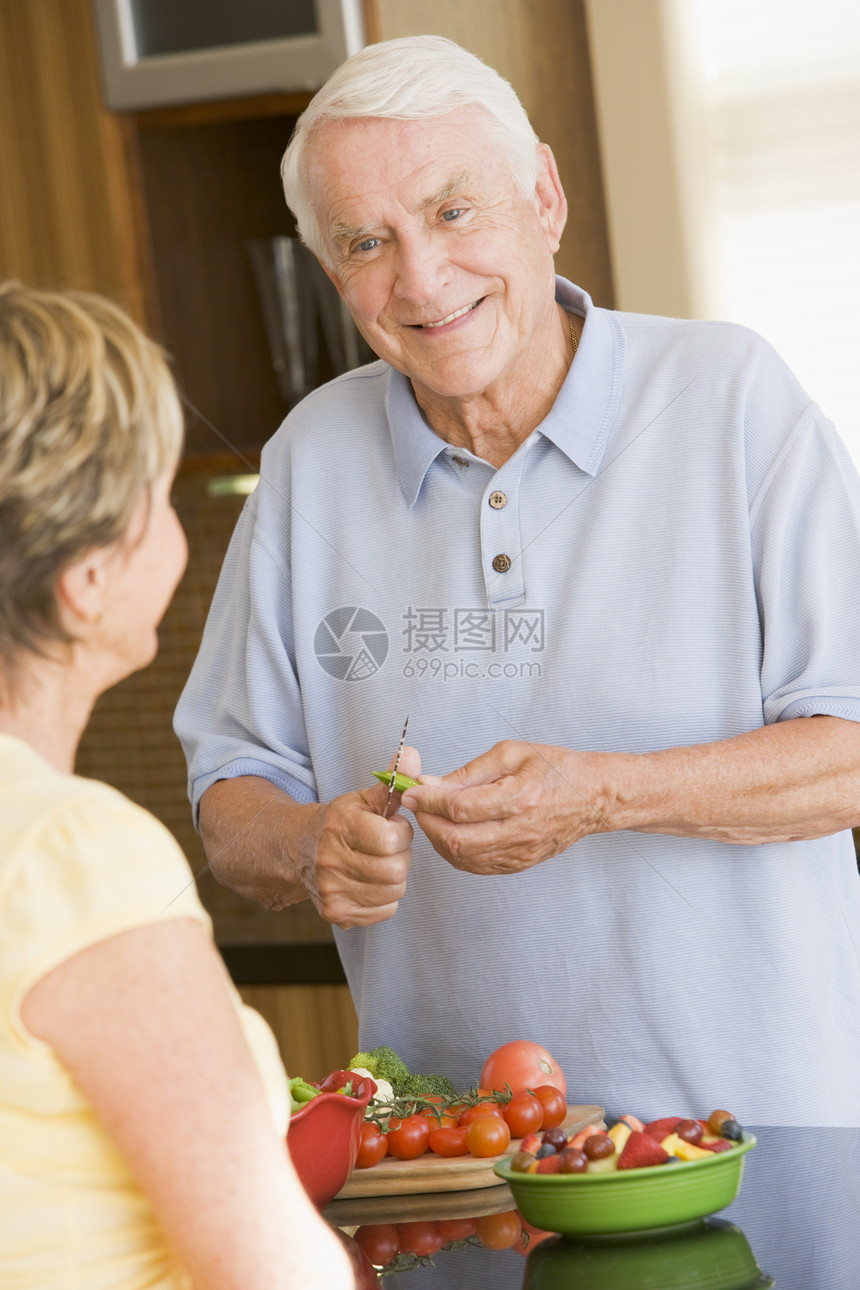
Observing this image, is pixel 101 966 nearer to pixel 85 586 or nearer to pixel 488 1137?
pixel 85 586

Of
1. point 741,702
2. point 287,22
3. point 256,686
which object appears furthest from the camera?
point 287,22

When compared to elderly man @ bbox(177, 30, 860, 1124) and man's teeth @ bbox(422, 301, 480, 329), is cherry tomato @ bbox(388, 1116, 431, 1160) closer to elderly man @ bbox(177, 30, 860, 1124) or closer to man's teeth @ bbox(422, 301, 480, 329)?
elderly man @ bbox(177, 30, 860, 1124)

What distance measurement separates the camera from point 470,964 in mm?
960

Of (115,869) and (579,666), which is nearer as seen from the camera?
(115,869)

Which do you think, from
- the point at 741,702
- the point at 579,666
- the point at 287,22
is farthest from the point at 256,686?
the point at 287,22

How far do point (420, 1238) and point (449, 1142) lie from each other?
86 millimetres

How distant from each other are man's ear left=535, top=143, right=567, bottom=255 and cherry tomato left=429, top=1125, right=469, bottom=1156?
60cm

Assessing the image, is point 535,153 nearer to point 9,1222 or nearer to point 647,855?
point 647,855

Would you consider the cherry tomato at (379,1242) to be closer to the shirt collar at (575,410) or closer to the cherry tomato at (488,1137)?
the cherry tomato at (488,1137)

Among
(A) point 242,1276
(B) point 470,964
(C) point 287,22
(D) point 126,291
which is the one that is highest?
(C) point 287,22

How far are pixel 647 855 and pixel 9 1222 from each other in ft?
1.78

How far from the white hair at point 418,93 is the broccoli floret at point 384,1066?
58 cm

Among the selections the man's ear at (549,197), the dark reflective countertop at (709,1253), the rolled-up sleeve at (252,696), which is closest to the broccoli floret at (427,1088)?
the dark reflective countertop at (709,1253)

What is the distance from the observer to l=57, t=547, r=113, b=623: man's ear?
48 centimetres
